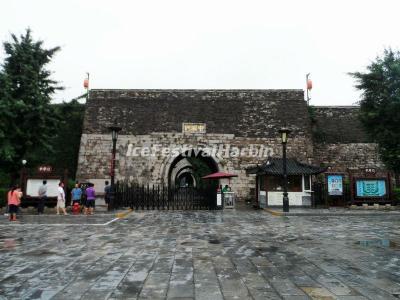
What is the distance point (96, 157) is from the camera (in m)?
21.7

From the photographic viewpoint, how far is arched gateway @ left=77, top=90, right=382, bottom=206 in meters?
21.7

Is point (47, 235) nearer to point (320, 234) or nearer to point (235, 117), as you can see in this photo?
point (320, 234)

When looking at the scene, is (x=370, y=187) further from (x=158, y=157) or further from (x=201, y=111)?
(x=158, y=157)

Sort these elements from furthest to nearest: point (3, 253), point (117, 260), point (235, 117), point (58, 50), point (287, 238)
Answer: point (235, 117) < point (58, 50) < point (287, 238) < point (3, 253) < point (117, 260)

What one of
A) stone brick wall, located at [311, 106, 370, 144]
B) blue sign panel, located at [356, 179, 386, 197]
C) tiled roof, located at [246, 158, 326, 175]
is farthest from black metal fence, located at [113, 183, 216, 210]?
stone brick wall, located at [311, 106, 370, 144]

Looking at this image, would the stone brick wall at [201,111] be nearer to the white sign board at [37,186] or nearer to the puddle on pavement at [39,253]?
the white sign board at [37,186]

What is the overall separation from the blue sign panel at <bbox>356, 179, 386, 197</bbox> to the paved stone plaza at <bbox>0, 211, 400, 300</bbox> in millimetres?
8925

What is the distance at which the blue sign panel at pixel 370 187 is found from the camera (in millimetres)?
16906

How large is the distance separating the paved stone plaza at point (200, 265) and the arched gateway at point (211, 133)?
13.1 metres

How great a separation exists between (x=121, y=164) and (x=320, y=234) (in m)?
15.5

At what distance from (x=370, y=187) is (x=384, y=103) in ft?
17.4

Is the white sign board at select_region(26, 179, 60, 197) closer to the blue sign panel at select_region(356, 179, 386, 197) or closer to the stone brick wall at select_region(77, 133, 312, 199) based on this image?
the stone brick wall at select_region(77, 133, 312, 199)

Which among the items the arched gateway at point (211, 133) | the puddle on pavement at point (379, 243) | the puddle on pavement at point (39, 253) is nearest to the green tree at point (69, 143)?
the arched gateway at point (211, 133)

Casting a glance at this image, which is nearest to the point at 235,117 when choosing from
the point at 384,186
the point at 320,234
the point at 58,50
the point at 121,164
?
the point at 121,164
